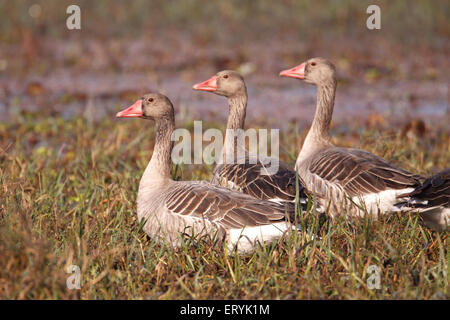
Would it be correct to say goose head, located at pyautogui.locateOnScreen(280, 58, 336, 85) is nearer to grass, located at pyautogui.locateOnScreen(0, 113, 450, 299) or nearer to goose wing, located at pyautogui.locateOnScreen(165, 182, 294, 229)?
grass, located at pyautogui.locateOnScreen(0, 113, 450, 299)

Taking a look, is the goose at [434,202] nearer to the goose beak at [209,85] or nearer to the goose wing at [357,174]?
the goose wing at [357,174]

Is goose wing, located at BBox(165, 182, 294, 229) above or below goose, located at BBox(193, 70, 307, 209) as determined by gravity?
below

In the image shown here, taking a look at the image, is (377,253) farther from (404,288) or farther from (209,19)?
(209,19)

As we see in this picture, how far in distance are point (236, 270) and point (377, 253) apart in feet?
3.49

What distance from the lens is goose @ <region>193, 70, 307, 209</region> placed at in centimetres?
569

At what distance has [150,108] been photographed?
6020 millimetres

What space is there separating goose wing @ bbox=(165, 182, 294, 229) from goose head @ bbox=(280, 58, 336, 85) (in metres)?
2.50

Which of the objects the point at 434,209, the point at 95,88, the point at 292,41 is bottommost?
the point at 434,209

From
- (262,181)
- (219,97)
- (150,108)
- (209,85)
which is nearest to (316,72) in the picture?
(209,85)

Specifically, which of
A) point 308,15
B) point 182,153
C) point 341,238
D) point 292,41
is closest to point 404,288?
point 341,238

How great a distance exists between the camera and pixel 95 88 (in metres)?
13.1

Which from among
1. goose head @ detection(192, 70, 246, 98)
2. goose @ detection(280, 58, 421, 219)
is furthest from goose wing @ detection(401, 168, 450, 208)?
goose head @ detection(192, 70, 246, 98)

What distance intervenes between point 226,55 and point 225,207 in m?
10.6

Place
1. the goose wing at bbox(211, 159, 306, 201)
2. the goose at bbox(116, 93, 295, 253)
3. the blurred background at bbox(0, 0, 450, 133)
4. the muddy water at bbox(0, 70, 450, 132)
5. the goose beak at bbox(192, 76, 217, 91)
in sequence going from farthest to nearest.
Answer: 1. the blurred background at bbox(0, 0, 450, 133)
2. the muddy water at bbox(0, 70, 450, 132)
3. the goose beak at bbox(192, 76, 217, 91)
4. the goose wing at bbox(211, 159, 306, 201)
5. the goose at bbox(116, 93, 295, 253)
